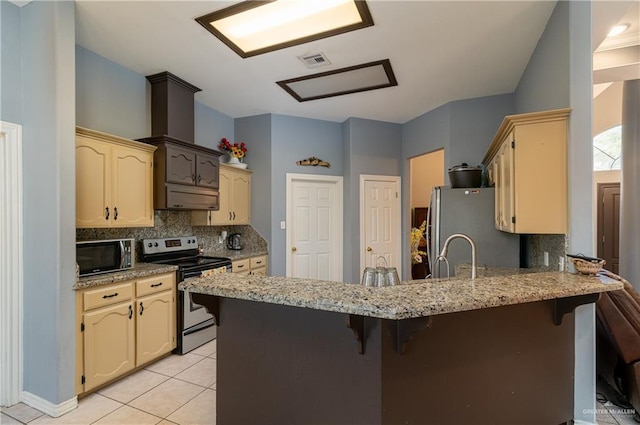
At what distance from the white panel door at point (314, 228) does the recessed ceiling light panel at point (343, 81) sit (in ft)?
4.37

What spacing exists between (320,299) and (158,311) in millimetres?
2290

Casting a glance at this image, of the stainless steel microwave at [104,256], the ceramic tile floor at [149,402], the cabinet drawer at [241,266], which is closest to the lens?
the ceramic tile floor at [149,402]

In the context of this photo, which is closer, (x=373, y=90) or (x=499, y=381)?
(x=499, y=381)

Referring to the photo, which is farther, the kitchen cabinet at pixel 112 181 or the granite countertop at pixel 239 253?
the granite countertop at pixel 239 253

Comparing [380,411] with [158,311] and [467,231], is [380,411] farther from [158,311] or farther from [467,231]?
[158,311]

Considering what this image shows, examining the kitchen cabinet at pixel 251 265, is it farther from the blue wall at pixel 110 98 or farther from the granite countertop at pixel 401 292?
the granite countertop at pixel 401 292

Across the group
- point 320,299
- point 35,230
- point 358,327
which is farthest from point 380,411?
point 35,230

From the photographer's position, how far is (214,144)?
4.50 metres

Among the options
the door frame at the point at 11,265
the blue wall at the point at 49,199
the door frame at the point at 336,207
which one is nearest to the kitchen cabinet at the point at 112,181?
the blue wall at the point at 49,199

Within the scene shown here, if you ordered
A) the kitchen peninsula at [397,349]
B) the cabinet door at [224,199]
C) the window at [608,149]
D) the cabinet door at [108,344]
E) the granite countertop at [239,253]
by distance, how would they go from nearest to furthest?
1. the kitchen peninsula at [397,349]
2. the cabinet door at [108,344]
3. the granite countertop at [239,253]
4. the cabinet door at [224,199]
5. the window at [608,149]

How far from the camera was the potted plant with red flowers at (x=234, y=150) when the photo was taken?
177 inches

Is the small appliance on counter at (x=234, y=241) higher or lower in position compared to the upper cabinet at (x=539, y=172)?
lower

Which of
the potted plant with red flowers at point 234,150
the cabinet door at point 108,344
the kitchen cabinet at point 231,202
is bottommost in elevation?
the cabinet door at point 108,344

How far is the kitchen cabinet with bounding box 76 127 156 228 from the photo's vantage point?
2.51 m
